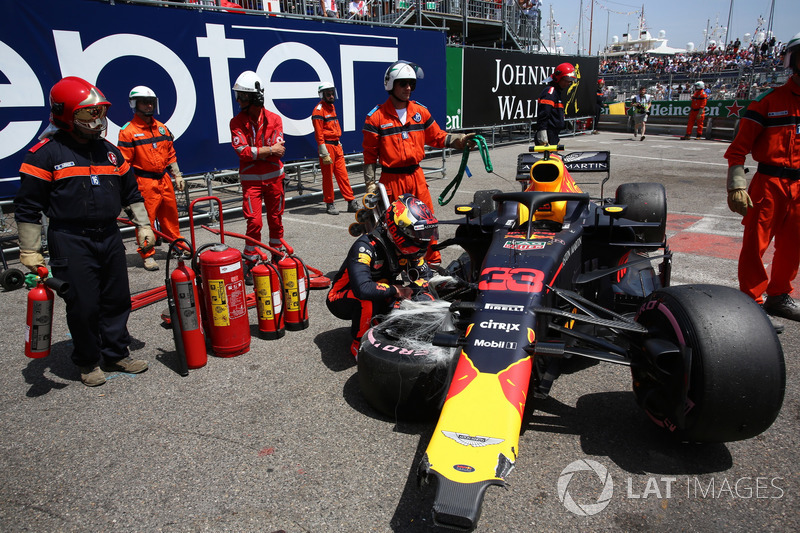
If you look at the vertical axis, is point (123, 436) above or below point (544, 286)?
below

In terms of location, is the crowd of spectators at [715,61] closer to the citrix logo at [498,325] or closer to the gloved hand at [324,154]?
the gloved hand at [324,154]

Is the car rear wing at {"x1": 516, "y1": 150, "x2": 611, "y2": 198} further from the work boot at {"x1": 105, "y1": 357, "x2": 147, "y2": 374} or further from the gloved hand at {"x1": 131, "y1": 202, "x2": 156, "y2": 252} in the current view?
the work boot at {"x1": 105, "y1": 357, "x2": 147, "y2": 374}

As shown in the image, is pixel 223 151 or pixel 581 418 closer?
pixel 581 418

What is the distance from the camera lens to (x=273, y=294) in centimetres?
455

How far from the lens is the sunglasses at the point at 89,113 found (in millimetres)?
3627

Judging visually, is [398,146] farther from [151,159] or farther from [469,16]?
[469,16]

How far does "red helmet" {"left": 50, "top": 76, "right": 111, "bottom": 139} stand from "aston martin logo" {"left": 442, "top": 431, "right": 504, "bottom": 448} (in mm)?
3178

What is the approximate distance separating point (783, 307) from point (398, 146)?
13.0 ft

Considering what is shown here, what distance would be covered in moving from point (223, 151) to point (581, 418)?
25.1 feet

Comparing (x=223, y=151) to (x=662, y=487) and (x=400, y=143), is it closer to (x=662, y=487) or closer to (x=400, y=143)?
(x=400, y=143)

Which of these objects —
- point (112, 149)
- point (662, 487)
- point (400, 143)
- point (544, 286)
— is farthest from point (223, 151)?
point (662, 487)

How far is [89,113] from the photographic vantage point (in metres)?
3.66

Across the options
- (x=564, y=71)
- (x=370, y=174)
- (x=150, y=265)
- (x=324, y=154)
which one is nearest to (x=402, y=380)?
(x=370, y=174)

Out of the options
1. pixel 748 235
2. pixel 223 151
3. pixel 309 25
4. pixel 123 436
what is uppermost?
pixel 309 25
